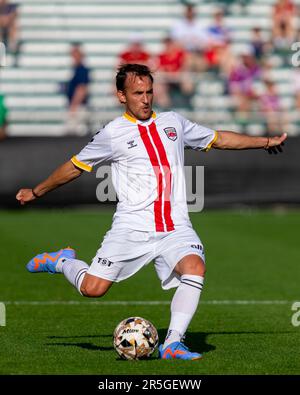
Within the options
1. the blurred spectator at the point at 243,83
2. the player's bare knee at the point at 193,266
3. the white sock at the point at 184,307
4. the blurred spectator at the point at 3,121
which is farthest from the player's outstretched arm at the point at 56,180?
the blurred spectator at the point at 243,83

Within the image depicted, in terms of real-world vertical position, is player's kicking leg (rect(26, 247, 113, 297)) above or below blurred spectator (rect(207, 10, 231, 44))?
below

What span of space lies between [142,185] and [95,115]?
45.0 ft

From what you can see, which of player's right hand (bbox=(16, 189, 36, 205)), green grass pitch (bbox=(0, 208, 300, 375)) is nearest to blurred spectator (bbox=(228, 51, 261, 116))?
green grass pitch (bbox=(0, 208, 300, 375))

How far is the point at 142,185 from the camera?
7730mm

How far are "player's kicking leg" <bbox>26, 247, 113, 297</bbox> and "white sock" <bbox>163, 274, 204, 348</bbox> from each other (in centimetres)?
59

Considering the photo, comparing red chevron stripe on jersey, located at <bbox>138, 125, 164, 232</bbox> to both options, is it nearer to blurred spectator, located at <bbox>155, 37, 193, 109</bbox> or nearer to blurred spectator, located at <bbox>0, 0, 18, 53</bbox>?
blurred spectator, located at <bbox>155, 37, 193, 109</bbox>

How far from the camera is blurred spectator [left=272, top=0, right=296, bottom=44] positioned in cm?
2388

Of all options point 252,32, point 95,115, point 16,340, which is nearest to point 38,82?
point 95,115

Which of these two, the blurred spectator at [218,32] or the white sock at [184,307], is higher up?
the blurred spectator at [218,32]

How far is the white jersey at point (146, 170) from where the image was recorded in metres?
7.71

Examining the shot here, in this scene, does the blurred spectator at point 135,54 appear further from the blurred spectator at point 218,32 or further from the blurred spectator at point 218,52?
the blurred spectator at point 218,32

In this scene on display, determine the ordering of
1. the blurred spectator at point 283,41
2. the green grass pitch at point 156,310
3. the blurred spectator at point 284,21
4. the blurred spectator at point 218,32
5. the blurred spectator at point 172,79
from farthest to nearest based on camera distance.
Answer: the blurred spectator at point 283,41
the blurred spectator at point 284,21
the blurred spectator at point 218,32
the blurred spectator at point 172,79
the green grass pitch at point 156,310

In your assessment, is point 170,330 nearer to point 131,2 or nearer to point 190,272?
point 190,272

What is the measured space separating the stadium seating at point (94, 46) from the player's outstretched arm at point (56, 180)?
14180 mm
